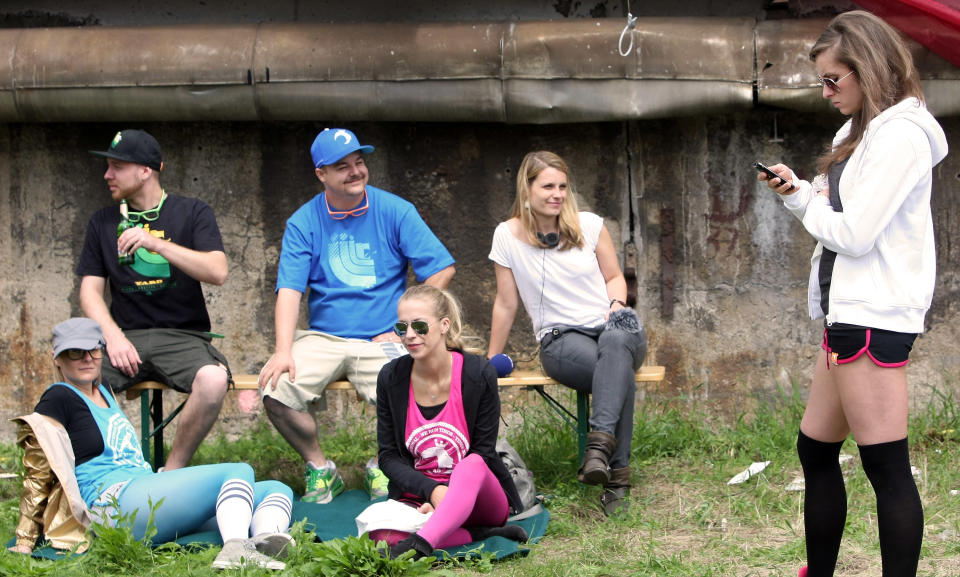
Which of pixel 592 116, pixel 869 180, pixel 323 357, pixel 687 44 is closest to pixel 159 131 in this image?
pixel 323 357

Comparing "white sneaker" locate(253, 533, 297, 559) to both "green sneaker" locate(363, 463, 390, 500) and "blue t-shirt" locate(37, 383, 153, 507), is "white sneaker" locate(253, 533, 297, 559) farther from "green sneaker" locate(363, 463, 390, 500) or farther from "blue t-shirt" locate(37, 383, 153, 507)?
"green sneaker" locate(363, 463, 390, 500)

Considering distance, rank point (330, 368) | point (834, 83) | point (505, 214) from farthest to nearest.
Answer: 1. point (505, 214)
2. point (330, 368)
3. point (834, 83)

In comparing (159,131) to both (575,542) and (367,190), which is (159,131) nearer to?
(367,190)

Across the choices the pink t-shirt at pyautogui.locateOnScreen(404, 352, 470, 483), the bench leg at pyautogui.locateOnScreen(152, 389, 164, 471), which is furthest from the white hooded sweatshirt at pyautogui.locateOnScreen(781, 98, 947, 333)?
the bench leg at pyautogui.locateOnScreen(152, 389, 164, 471)

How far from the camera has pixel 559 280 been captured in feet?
16.1

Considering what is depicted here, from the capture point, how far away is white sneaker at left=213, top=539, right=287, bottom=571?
3.62 m

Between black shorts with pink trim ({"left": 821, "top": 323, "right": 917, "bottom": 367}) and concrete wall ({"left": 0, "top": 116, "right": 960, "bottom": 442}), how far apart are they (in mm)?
2883

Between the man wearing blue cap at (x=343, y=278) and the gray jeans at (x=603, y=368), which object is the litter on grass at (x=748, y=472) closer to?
the gray jeans at (x=603, y=368)

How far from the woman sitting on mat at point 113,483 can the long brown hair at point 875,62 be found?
244 cm

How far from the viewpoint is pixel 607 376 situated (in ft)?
14.9

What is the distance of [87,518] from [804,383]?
11.9ft

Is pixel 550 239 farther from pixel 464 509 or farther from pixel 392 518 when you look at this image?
pixel 392 518

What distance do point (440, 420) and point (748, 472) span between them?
62.3 inches

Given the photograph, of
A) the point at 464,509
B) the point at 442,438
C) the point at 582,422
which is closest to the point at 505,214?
the point at 582,422
